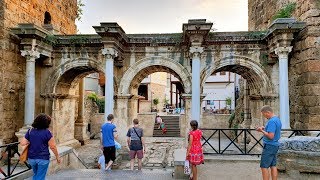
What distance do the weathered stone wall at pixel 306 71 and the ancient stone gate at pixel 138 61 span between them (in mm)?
679

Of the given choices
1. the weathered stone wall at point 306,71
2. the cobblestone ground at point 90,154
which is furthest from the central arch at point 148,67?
the weathered stone wall at point 306,71

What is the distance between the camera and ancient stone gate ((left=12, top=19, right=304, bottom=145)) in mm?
11047

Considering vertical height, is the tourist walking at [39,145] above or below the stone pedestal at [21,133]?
above

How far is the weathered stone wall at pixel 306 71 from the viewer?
31.0 ft

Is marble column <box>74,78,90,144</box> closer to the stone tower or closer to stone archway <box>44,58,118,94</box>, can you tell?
stone archway <box>44,58,118,94</box>

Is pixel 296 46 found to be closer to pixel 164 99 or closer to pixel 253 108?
pixel 253 108

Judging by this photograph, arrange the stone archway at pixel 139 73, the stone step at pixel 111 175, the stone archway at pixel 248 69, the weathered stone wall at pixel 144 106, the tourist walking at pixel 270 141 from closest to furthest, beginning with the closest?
the tourist walking at pixel 270 141, the stone step at pixel 111 175, the stone archway at pixel 248 69, the stone archway at pixel 139 73, the weathered stone wall at pixel 144 106

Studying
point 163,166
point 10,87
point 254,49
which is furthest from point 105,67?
point 254,49

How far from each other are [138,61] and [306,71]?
657cm

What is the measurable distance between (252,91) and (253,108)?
808mm

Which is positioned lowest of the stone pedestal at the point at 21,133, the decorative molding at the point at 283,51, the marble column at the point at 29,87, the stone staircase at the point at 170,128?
the stone staircase at the point at 170,128

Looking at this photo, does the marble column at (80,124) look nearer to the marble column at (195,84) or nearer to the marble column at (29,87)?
the marble column at (29,87)

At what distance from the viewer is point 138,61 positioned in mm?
12359

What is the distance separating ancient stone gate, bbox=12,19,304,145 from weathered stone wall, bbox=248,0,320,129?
2.23 ft
